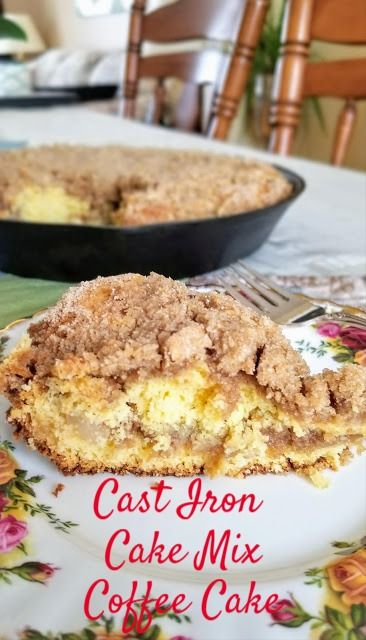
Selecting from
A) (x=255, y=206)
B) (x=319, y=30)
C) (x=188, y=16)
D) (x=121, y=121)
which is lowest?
(x=255, y=206)

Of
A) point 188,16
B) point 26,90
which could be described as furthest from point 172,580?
point 26,90

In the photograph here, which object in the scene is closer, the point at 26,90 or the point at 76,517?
A: the point at 76,517

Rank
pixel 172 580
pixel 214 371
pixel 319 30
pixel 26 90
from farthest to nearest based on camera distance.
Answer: pixel 26 90 < pixel 319 30 < pixel 214 371 < pixel 172 580

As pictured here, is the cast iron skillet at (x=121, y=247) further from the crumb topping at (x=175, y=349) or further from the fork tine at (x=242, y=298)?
the crumb topping at (x=175, y=349)

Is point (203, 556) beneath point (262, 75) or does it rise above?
beneath

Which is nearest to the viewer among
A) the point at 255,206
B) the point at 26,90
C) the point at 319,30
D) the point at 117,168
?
the point at 255,206

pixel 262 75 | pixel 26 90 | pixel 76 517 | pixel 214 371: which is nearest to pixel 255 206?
pixel 214 371

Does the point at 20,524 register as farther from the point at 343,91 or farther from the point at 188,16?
the point at 188,16
